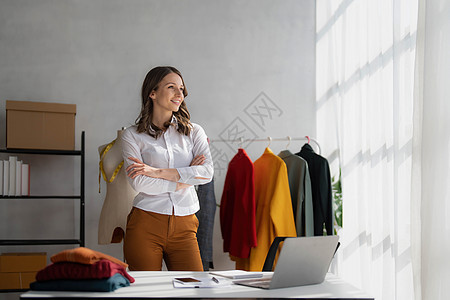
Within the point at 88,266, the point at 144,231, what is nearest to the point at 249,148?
the point at 144,231

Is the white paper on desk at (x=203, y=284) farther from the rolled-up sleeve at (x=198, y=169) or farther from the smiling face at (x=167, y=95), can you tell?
the smiling face at (x=167, y=95)

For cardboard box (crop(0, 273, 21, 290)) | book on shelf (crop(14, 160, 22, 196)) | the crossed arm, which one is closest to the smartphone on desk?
the crossed arm

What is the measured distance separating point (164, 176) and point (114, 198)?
0.80 m

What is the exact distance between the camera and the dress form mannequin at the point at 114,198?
3.31m

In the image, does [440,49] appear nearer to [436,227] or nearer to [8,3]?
[436,227]

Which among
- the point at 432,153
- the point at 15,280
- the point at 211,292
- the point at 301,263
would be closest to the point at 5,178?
the point at 15,280

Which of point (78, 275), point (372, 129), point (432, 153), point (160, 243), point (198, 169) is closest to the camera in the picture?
point (78, 275)

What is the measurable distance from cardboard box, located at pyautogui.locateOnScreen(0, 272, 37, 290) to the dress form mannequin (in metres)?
0.57

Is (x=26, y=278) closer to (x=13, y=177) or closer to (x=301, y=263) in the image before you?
(x=13, y=177)

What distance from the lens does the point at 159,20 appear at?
13.6 ft

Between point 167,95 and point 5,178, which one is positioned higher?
point 167,95

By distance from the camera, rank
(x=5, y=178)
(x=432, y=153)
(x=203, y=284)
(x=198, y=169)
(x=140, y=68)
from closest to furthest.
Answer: (x=203, y=284)
(x=432, y=153)
(x=198, y=169)
(x=5, y=178)
(x=140, y=68)

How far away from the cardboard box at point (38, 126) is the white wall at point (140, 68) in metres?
0.42

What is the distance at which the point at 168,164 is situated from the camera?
9.17ft
